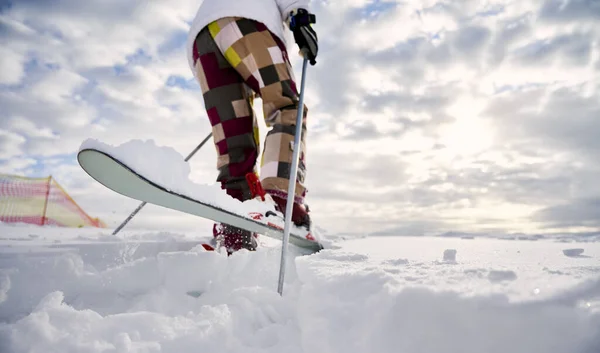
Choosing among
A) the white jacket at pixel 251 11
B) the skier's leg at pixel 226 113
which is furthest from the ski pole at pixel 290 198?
the skier's leg at pixel 226 113

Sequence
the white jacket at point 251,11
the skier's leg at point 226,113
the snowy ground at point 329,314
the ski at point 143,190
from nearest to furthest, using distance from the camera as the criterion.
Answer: the snowy ground at point 329,314, the ski at point 143,190, the white jacket at point 251,11, the skier's leg at point 226,113

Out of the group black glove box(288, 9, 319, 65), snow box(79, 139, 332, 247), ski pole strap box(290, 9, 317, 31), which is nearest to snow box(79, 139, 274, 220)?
snow box(79, 139, 332, 247)

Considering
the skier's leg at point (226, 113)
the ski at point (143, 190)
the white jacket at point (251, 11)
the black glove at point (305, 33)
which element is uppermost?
the white jacket at point (251, 11)

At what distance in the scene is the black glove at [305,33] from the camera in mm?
1907

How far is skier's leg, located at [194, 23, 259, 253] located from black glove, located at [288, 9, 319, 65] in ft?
1.56

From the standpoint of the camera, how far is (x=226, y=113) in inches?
82.3

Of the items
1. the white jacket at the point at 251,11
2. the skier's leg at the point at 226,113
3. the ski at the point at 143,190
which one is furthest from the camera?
the skier's leg at the point at 226,113

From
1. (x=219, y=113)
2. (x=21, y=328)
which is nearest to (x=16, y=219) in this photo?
(x=219, y=113)

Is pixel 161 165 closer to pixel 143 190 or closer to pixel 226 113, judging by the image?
pixel 143 190

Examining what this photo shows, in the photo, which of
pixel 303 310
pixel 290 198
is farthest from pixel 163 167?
pixel 303 310

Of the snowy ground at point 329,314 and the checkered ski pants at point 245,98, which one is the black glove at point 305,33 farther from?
the snowy ground at point 329,314

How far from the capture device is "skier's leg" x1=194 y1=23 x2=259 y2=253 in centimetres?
205

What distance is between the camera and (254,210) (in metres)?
1.57

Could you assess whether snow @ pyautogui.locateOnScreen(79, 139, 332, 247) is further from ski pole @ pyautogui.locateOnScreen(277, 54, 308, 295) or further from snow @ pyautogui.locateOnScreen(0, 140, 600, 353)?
ski pole @ pyautogui.locateOnScreen(277, 54, 308, 295)
